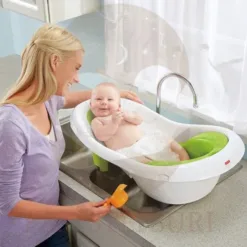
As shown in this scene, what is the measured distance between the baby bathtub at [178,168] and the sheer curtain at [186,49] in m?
0.15

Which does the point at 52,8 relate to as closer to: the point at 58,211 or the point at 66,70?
Result: the point at 66,70

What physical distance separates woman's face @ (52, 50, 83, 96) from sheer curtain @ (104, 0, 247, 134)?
1.27 ft

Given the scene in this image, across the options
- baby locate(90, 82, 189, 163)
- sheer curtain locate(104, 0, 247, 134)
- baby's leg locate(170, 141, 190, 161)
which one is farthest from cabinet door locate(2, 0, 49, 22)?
baby's leg locate(170, 141, 190, 161)

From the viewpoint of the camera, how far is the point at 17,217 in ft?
4.20

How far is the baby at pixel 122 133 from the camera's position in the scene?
1.32m

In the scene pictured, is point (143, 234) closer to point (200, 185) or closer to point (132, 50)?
point (200, 185)

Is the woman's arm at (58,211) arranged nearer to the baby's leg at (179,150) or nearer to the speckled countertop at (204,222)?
the speckled countertop at (204,222)

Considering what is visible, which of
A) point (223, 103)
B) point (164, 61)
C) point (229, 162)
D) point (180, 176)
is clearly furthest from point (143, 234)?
point (164, 61)

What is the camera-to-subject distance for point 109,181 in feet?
4.57

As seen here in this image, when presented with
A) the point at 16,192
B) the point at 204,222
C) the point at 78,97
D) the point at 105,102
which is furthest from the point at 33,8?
the point at 204,222

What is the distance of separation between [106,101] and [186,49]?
0.30m

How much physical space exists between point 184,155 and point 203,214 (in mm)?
164

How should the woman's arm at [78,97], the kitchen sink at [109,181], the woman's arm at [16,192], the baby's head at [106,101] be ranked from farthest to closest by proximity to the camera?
the woman's arm at [78,97] → the baby's head at [106,101] → the kitchen sink at [109,181] → the woman's arm at [16,192]

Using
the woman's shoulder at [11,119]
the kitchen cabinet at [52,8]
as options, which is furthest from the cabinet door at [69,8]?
the woman's shoulder at [11,119]
